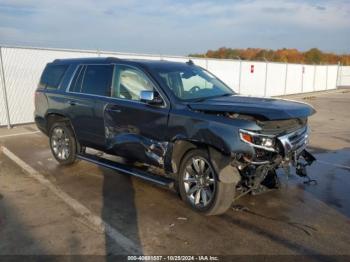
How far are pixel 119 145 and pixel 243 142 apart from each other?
88.2 inches

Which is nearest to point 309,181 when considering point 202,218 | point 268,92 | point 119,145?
point 202,218

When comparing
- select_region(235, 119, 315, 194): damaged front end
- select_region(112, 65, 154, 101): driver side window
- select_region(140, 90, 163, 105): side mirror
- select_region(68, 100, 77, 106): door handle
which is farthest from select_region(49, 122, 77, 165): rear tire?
select_region(235, 119, 315, 194): damaged front end

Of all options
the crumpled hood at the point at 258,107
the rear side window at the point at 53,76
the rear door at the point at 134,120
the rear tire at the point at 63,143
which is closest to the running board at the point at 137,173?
the rear door at the point at 134,120

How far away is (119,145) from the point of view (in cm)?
596

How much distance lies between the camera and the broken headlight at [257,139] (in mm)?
4473

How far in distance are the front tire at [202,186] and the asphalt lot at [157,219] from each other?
0.15 meters

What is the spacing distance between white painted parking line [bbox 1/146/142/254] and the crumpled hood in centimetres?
184

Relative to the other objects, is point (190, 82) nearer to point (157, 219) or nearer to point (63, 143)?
point (157, 219)

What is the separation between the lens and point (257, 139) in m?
4.51

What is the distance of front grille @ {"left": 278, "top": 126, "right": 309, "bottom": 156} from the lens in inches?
185

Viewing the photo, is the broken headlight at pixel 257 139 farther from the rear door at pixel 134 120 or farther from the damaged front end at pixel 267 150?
the rear door at pixel 134 120

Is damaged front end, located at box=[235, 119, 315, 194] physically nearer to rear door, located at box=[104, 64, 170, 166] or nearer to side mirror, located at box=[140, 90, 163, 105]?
rear door, located at box=[104, 64, 170, 166]

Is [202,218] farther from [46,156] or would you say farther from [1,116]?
[1,116]

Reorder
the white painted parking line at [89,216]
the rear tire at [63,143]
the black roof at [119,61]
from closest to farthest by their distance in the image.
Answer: the white painted parking line at [89,216] → the black roof at [119,61] → the rear tire at [63,143]
